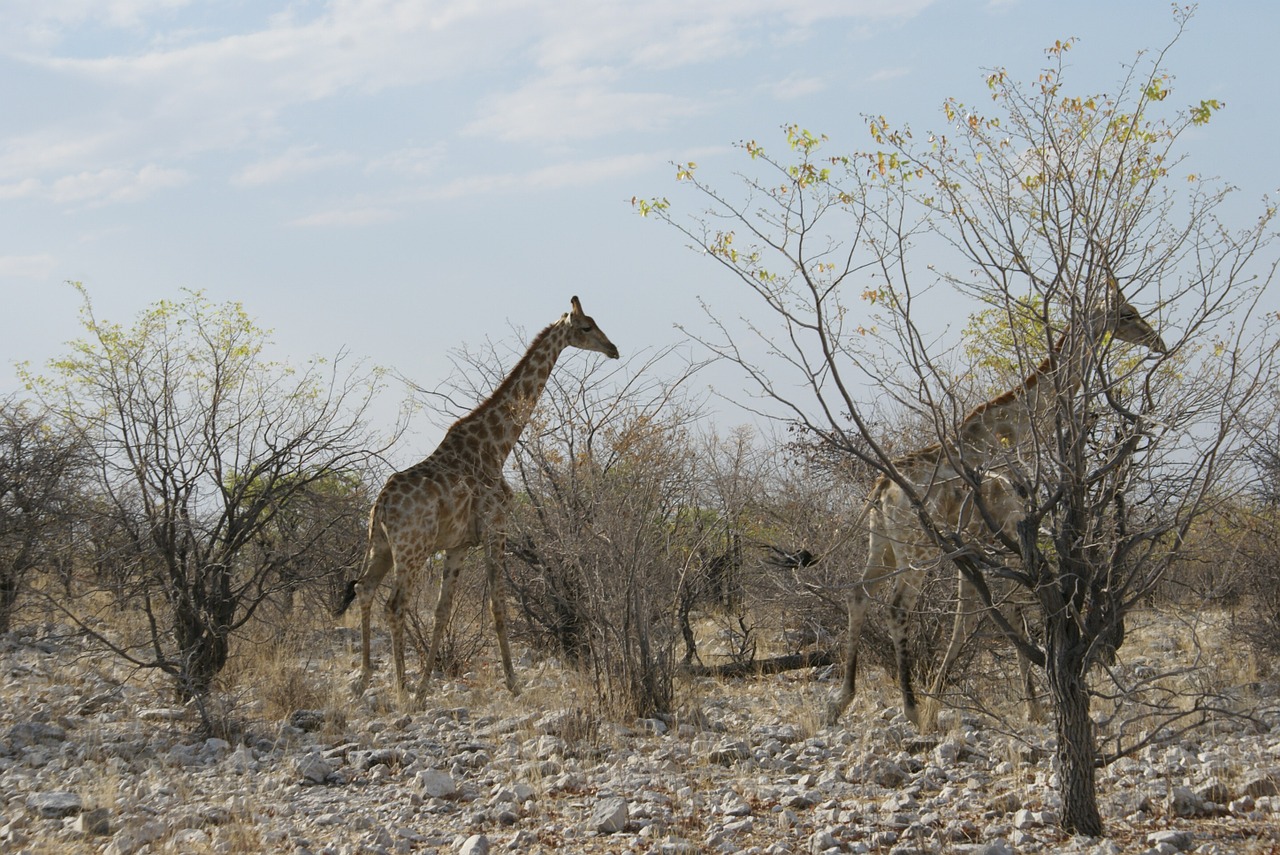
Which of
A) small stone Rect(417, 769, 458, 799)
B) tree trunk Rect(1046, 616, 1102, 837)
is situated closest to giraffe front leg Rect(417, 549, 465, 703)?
small stone Rect(417, 769, 458, 799)

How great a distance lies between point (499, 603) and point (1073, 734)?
16.9 ft

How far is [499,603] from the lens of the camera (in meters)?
9.55

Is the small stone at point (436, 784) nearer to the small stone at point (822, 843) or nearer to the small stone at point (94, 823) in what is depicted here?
the small stone at point (94, 823)

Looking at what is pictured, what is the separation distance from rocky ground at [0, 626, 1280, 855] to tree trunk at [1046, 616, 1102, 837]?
0.11 metres

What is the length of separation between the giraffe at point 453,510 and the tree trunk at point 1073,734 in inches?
196

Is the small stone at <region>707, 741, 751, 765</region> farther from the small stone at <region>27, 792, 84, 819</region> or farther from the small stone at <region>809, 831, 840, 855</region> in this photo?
the small stone at <region>27, 792, 84, 819</region>

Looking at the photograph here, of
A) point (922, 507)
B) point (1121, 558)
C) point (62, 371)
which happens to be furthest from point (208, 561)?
point (62, 371)

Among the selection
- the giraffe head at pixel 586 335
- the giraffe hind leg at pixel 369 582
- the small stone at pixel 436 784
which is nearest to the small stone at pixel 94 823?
the small stone at pixel 436 784

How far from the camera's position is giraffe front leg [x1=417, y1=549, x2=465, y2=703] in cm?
919

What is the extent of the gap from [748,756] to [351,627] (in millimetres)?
7622

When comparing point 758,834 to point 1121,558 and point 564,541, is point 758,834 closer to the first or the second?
point 1121,558

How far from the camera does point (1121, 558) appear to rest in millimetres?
5344

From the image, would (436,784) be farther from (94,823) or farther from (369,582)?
(369,582)

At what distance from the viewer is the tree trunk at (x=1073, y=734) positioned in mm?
5285
